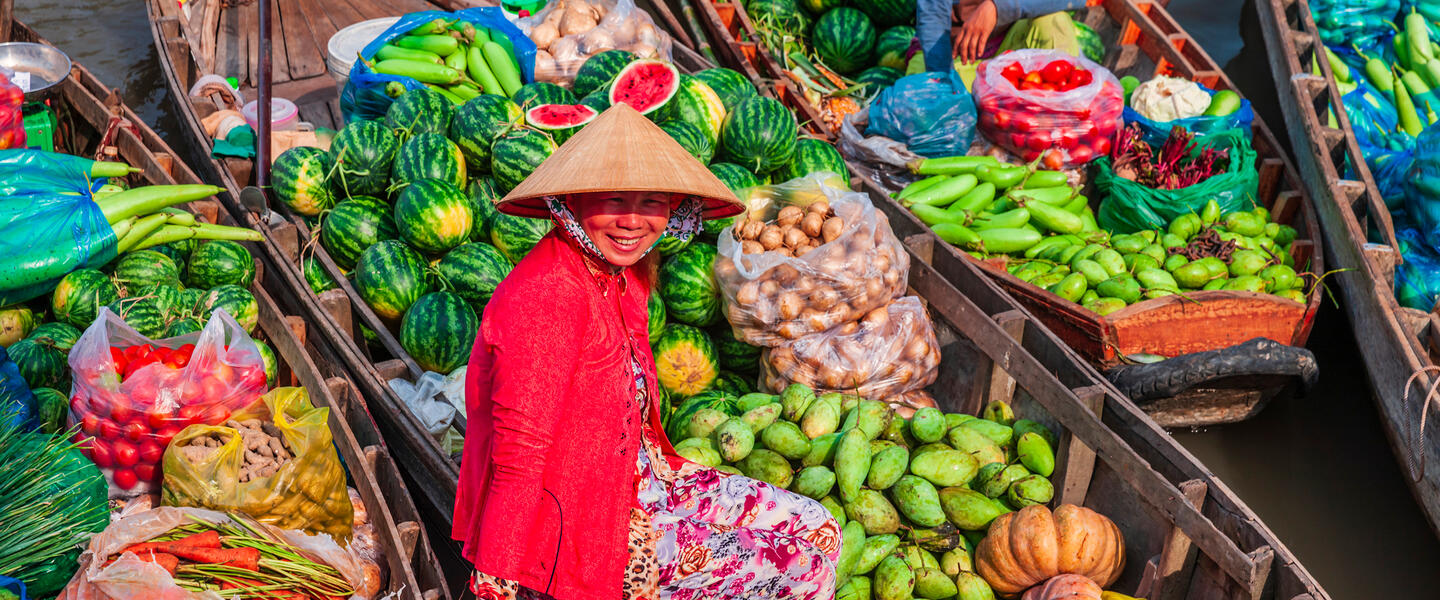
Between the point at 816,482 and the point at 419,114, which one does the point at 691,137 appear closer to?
the point at 419,114

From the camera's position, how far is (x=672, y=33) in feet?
18.5

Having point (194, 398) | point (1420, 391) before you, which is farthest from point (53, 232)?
point (1420, 391)

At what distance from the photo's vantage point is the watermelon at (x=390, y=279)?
3.58m

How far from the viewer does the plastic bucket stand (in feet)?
15.9

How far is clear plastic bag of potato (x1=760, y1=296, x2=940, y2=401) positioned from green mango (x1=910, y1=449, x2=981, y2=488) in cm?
38

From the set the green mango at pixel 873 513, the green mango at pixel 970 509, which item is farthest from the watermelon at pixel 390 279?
the green mango at pixel 970 509

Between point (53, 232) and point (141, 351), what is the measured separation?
0.86 meters

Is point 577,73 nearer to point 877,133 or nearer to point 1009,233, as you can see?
point 877,133

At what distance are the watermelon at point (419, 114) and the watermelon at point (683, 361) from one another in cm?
133

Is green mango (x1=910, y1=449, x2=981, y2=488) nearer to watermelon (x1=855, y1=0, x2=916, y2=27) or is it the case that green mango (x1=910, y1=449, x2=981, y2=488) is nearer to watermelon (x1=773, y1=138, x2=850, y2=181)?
watermelon (x1=773, y1=138, x2=850, y2=181)

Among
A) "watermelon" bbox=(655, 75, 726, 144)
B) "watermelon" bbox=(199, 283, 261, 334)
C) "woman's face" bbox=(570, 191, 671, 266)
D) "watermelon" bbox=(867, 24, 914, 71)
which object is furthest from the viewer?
"watermelon" bbox=(867, 24, 914, 71)

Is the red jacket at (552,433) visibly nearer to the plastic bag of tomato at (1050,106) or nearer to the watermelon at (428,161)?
the watermelon at (428,161)

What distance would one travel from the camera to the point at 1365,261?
421 cm

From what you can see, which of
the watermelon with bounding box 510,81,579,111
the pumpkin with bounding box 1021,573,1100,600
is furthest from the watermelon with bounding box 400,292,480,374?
the pumpkin with bounding box 1021,573,1100,600
